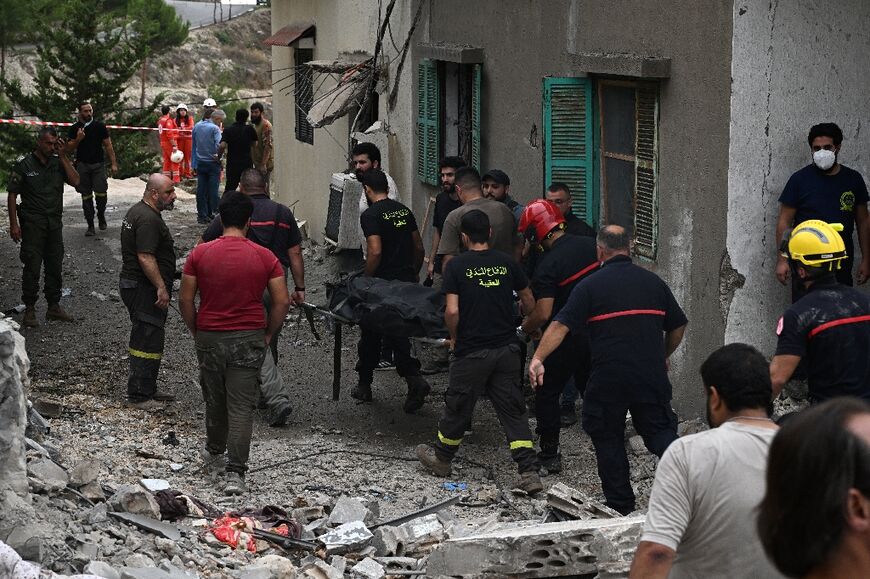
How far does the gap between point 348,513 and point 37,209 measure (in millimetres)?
6153

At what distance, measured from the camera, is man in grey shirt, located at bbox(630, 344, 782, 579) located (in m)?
3.65

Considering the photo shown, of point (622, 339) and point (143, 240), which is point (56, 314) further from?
point (622, 339)

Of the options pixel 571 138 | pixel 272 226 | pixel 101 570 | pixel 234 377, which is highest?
pixel 571 138

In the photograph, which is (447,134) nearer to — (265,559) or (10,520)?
(265,559)

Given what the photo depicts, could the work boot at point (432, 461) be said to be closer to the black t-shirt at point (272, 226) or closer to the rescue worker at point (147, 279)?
the black t-shirt at point (272, 226)

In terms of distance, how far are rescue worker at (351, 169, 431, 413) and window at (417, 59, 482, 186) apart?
2706 mm

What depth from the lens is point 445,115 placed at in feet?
43.7

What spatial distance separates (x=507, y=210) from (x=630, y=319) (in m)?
2.94

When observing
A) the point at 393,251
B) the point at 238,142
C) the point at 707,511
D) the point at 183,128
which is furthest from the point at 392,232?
the point at 183,128

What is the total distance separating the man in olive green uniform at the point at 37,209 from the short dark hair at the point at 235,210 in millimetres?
4581

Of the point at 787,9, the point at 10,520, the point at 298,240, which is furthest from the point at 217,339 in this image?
the point at 787,9

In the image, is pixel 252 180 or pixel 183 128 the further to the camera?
pixel 183 128

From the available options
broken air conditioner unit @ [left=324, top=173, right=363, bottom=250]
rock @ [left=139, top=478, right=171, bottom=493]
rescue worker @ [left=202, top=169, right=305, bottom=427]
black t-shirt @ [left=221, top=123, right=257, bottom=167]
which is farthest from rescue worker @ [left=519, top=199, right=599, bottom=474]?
black t-shirt @ [left=221, top=123, right=257, bottom=167]

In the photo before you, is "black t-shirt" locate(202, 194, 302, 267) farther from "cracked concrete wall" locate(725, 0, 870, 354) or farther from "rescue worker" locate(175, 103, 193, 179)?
"rescue worker" locate(175, 103, 193, 179)
